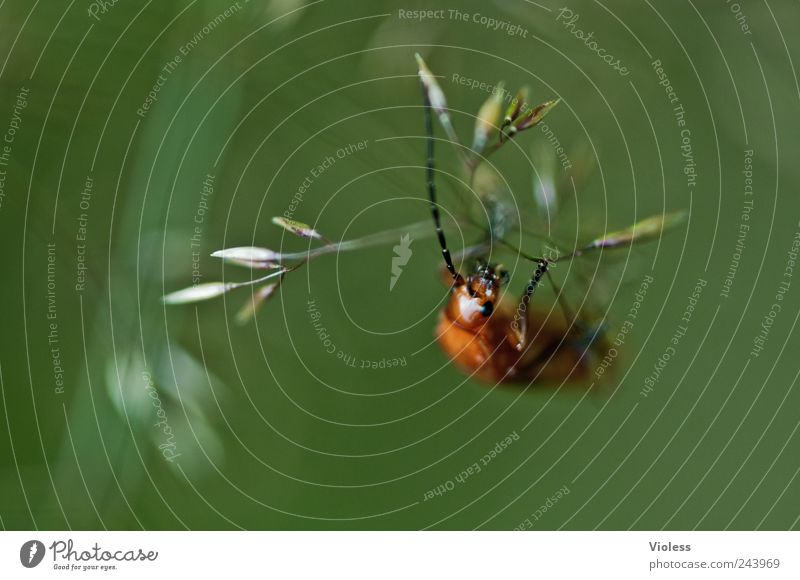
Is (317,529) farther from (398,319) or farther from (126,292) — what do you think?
(126,292)
